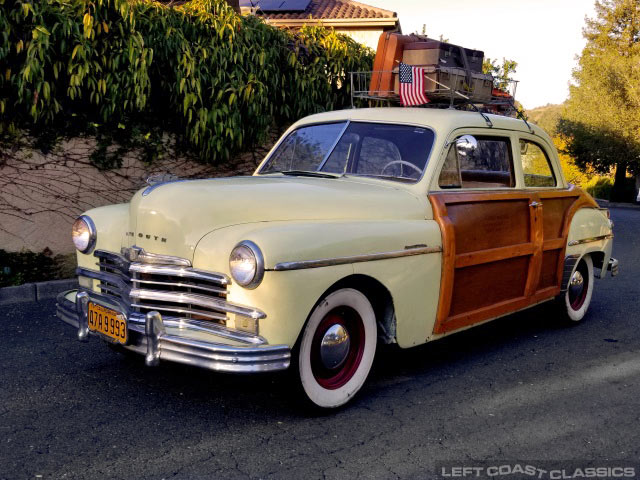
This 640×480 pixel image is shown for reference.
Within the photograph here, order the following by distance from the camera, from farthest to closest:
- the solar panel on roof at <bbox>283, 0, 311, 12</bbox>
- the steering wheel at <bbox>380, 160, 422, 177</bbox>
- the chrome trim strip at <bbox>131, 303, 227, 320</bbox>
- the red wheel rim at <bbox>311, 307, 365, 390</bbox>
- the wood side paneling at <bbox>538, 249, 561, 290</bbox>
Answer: the solar panel on roof at <bbox>283, 0, 311, 12</bbox> → the wood side paneling at <bbox>538, 249, 561, 290</bbox> → the steering wheel at <bbox>380, 160, 422, 177</bbox> → the red wheel rim at <bbox>311, 307, 365, 390</bbox> → the chrome trim strip at <bbox>131, 303, 227, 320</bbox>

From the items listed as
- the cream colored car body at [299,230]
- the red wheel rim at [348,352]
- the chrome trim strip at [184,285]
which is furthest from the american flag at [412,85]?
the chrome trim strip at [184,285]

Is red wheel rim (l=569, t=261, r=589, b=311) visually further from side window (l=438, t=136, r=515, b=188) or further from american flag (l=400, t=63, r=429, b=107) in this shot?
american flag (l=400, t=63, r=429, b=107)

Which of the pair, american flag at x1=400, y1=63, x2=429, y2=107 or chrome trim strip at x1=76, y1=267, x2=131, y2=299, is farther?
american flag at x1=400, y1=63, x2=429, y2=107

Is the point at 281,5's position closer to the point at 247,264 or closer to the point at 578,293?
the point at 578,293

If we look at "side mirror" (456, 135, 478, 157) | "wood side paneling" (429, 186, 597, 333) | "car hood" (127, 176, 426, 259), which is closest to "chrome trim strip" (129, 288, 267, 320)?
"car hood" (127, 176, 426, 259)

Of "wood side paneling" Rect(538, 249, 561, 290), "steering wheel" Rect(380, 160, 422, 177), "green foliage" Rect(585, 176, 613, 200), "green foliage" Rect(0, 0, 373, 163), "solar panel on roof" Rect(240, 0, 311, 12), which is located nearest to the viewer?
"steering wheel" Rect(380, 160, 422, 177)

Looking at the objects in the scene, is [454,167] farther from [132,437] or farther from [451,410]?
[132,437]

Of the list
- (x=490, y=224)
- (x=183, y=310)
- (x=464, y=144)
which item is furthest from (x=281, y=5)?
(x=183, y=310)

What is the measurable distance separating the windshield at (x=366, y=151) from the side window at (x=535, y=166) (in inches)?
42.8

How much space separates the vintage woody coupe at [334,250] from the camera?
10.8ft

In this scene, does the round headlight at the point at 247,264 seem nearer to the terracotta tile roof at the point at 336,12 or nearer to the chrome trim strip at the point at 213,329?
the chrome trim strip at the point at 213,329

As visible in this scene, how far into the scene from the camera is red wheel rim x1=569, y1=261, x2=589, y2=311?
5.82 m

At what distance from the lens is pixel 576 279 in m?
5.83

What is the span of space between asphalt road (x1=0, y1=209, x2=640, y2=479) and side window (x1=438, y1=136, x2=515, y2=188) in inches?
50.0
